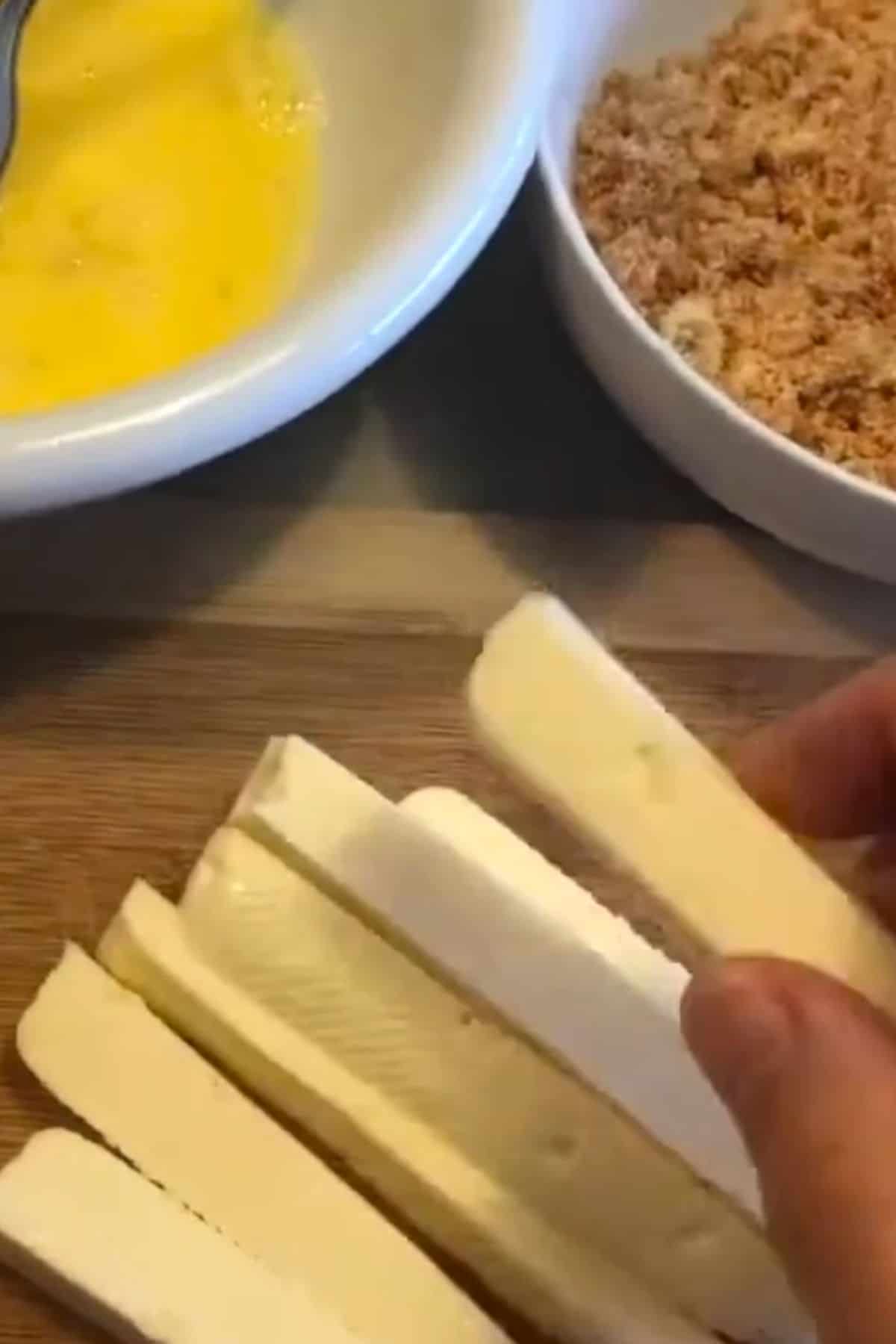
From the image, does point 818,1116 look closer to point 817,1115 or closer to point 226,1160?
point 817,1115

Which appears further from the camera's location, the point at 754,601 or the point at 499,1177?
the point at 754,601

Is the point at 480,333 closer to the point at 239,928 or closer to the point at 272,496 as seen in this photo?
the point at 272,496

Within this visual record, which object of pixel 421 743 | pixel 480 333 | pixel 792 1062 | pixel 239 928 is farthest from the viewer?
pixel 480 333

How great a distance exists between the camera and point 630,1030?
2.80 ft

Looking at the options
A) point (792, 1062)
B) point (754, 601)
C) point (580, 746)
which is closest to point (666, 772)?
point (580, 746)

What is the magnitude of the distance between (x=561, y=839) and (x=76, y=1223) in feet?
0.93

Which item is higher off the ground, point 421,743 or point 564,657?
point 564,657

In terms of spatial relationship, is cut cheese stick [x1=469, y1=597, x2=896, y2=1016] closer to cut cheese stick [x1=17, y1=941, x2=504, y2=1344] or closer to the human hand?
the human hand

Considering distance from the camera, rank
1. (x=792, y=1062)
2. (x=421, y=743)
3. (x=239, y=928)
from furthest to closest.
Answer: (x=421, y=743) < (x=239, y=928) < (x=792, y=1062)

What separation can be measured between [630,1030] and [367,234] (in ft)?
1.17

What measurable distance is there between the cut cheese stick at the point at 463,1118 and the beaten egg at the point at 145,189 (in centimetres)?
25

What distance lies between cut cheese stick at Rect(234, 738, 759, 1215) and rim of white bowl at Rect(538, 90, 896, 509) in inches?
8.9

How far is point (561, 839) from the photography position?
3.24 ft

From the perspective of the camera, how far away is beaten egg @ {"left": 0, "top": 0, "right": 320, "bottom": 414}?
98cm
